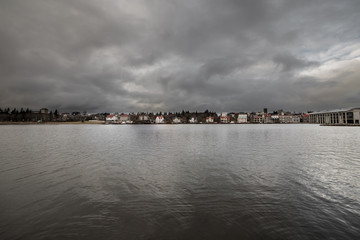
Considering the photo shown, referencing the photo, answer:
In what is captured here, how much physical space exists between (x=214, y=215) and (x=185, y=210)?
140 cm

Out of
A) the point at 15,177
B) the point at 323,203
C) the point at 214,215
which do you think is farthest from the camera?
the point at 15,177

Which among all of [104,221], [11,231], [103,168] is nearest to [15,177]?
[103,168]

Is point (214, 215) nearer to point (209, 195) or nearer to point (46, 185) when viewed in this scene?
point (209, 195)

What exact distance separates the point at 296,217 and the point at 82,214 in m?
9.78

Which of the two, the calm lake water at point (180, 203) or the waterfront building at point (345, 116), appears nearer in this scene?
the calm lake water at point (180, 203)

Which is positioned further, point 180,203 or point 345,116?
point 345,116

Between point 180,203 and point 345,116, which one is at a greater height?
point 345,116

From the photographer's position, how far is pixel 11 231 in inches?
295

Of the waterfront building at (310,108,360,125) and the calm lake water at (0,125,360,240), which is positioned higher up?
the waterfront building at (310,108,360,125)

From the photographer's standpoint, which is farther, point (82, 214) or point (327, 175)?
point (327, 175)

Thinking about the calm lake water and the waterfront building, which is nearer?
the calm lake water

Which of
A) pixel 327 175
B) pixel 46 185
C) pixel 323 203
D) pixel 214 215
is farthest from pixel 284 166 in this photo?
pixel 46 185

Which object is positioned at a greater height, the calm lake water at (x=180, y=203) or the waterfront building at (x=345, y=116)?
the waterfront building at (x=345, y=116)

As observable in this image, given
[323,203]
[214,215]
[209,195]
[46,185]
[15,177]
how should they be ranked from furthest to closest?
[15,177], [46,185], [209,195], [323,203], [214,215]
